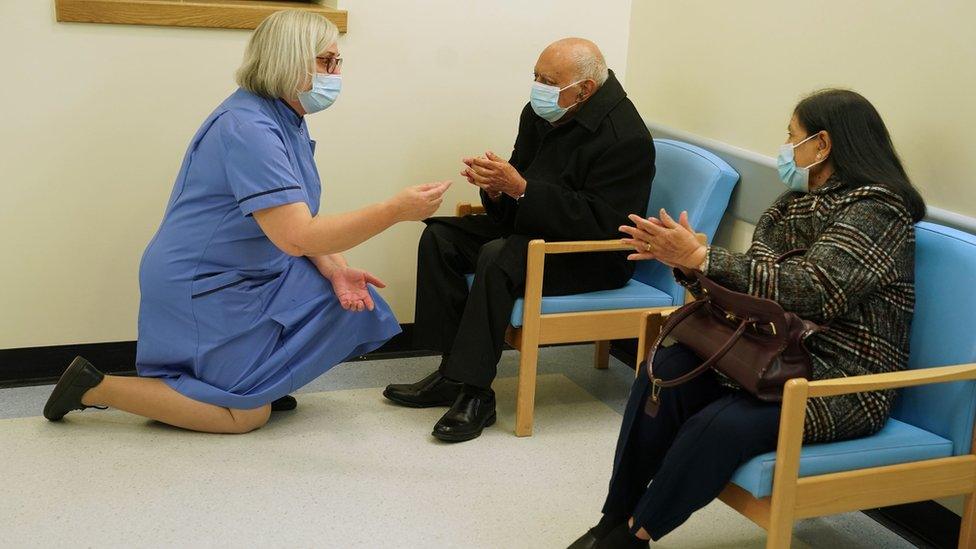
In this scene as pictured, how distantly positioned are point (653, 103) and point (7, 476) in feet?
8.35

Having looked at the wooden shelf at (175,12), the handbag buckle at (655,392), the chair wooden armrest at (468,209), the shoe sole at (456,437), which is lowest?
the shoe sole at (456,437)

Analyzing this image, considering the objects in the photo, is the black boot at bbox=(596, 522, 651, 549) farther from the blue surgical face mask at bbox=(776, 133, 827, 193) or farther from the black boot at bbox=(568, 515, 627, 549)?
the blue surgical face mask at bbox=(776, 133, 827, 193)

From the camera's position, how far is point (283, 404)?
3.49 metres

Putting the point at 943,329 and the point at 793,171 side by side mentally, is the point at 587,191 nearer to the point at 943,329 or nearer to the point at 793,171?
the point at 793,171

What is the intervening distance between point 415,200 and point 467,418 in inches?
30.1

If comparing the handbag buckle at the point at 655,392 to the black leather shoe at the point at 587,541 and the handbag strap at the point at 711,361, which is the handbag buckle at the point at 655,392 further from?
the black leather shoe at the point at 587,541

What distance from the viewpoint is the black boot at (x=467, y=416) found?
3.29 metres

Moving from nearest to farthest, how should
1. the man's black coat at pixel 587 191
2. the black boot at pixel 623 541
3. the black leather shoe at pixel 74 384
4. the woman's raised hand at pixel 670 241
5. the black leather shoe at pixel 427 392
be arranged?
the woman's raised hand at pixel 670 241, the black boot at pixel 623 541, the black leather shoe at pixel 74 384, the man's black coat at pixel 587 191, the black leather shoe at pixel 427 392

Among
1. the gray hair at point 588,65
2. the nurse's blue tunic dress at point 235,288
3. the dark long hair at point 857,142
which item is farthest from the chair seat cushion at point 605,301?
the dark long hair at point 857,142

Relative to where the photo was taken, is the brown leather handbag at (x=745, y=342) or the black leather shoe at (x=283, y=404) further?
the black leather shoe at (x=283, y=404)

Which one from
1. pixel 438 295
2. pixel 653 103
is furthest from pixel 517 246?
pixel 653 103

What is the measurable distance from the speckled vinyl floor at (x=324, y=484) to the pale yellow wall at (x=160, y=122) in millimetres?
440

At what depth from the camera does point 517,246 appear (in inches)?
130

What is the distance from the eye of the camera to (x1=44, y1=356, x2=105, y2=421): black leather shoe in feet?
10.5
